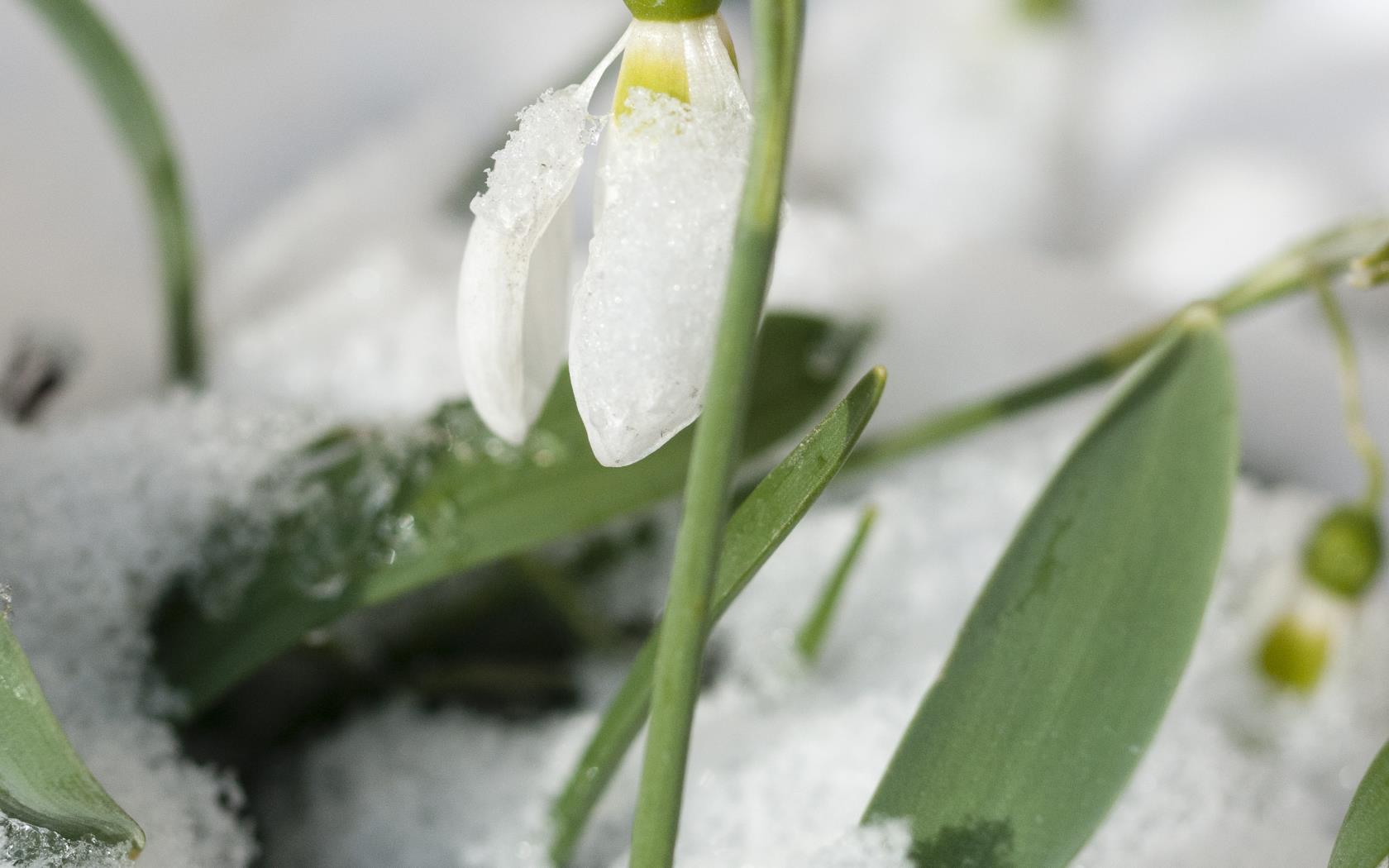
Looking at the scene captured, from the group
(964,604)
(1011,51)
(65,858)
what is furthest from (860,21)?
(65,858)

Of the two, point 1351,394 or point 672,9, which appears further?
point 1351,394

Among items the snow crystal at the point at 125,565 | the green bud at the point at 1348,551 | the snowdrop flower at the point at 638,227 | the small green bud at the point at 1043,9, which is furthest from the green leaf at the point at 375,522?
the small green bud at the point at 1043,9

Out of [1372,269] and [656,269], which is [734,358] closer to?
[656,269]

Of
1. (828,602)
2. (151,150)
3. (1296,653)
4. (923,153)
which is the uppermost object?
(151,150)

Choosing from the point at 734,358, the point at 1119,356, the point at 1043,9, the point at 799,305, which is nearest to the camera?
the point at 734,358

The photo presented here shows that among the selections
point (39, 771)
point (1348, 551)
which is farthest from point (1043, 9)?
point (39, 771)

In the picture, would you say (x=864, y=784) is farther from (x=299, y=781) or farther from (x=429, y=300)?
(x=429, y=300)

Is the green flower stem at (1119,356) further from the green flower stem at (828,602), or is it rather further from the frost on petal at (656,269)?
the frost on petal at (656,269)

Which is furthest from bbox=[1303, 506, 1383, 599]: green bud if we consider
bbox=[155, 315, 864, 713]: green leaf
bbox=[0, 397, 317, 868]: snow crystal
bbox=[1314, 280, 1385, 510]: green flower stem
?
bbox=[0, 397, 317, 868]: snow crystal
